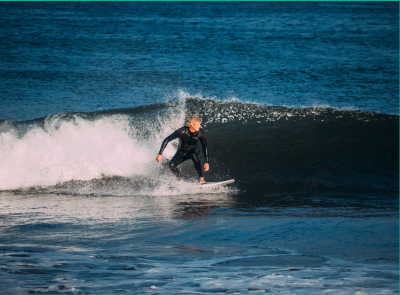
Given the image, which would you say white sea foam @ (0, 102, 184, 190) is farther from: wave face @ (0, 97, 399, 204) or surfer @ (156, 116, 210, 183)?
surfer @ (156, 116, 210, 183)

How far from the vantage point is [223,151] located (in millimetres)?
12148

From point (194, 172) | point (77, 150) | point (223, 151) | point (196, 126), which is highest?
point (196, 126)

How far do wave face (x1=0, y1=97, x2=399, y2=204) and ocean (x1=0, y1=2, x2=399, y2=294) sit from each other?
0.05 m

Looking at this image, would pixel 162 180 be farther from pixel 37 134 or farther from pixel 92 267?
pixel 92 267

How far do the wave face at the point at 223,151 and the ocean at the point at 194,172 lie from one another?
0.17ft

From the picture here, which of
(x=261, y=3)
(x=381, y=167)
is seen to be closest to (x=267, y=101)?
(x=381, y=167)

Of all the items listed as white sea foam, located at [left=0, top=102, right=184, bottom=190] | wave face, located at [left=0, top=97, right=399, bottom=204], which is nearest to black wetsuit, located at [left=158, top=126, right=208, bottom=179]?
wave face, located at [left=0, top=97, right=399, bottom=204]

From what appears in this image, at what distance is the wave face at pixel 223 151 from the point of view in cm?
971

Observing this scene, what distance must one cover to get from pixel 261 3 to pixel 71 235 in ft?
163

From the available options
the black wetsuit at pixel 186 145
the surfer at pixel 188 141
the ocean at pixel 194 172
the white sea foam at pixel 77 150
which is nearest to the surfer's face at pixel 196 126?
the surfer at pixel 188 141

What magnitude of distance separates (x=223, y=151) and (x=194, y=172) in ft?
5.59

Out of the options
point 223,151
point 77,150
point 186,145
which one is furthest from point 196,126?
point 77,150

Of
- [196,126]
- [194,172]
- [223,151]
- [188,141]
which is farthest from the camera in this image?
[223,151]

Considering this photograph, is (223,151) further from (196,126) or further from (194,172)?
(196,126)
